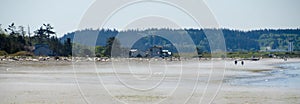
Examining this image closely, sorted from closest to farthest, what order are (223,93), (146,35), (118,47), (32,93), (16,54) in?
(32,93), (223,93), (16,54), (118,47), (146,35)

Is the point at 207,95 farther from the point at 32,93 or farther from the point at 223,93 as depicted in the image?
the point at 32,93

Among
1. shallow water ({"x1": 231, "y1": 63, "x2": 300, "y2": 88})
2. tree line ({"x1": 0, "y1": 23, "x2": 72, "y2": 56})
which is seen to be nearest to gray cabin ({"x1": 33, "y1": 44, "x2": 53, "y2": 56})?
tree line ({"x1": 0, "y1": 23, "x2": 72, "y2": 56})

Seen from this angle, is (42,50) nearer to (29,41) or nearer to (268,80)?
(29,41)

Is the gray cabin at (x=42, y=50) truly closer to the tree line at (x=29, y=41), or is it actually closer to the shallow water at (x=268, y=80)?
the tree line at (x=29, y=41)

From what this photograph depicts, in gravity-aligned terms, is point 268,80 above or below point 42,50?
below

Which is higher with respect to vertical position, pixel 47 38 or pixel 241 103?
pixel 47 38

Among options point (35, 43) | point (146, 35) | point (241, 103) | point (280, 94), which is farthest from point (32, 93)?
point (146, 35)

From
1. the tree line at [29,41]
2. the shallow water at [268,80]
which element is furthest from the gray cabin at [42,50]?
the shallow water at [268,80]

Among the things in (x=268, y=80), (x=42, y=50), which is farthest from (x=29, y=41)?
(x=268, y=80)

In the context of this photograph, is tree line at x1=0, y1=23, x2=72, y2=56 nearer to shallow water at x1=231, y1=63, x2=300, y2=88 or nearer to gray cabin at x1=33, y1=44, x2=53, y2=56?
gray cabin at x1=33, y1=44, x2=53, y2=56

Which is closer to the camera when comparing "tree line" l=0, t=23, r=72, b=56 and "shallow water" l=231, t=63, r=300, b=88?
"shallow water" l=231, t=63, r=300, b=88

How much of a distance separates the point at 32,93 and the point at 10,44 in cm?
6312

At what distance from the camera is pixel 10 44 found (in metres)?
81.9

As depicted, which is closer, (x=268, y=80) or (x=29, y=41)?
(x=268, y=80)
